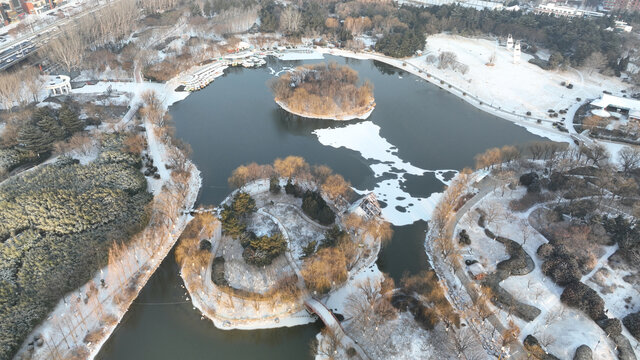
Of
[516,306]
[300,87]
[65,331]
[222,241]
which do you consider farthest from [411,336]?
[300,87]

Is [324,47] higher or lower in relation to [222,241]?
higher

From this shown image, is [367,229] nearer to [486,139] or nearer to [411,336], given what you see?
Result: [411,336]

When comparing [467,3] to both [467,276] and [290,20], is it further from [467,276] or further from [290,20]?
[467,276]

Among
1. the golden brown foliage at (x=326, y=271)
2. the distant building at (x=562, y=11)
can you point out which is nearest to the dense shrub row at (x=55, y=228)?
the golden brown foliage at (x=326, y=271)

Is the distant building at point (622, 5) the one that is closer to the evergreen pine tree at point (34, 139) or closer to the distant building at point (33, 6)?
the evergreen pine tree at point (34, 139)

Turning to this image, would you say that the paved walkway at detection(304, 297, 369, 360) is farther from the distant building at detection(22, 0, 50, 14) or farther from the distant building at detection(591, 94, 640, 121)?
the distant building at detection(22, 0, 50, 14)

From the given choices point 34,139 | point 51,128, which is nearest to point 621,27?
point 51,128
